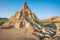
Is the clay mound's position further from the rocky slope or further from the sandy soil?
the sandy soil

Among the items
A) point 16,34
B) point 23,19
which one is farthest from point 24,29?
point 23,19

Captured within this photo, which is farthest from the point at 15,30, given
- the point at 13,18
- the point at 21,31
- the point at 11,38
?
the point at 13,18

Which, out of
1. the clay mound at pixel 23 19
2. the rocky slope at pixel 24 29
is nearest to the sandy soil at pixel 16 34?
the rocky slope at pixel 24 29

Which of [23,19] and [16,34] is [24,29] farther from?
[23,19]

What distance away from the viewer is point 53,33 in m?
37.5

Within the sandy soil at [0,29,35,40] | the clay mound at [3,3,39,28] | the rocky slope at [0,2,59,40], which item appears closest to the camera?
the sandy soil at [0,29,35,40]

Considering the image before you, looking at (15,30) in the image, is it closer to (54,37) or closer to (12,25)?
(12,25)

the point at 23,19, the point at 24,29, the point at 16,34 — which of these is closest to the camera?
the point at 16,34

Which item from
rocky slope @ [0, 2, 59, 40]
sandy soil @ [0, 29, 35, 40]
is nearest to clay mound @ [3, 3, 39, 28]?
rocky slope @ [0, 2, 59, 40]

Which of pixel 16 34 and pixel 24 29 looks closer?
pixel 16 34

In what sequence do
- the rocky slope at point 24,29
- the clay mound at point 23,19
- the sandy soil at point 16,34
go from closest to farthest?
the sandy soil at point 16,34 < the rocky slope at point 24,29 < the clay mound at point 23,19

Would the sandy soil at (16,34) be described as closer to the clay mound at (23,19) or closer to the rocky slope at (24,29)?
the rocky slope at (24,29)

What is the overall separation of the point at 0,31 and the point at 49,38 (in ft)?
28.0

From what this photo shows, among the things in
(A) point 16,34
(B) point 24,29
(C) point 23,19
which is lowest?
(A) point 16,34
